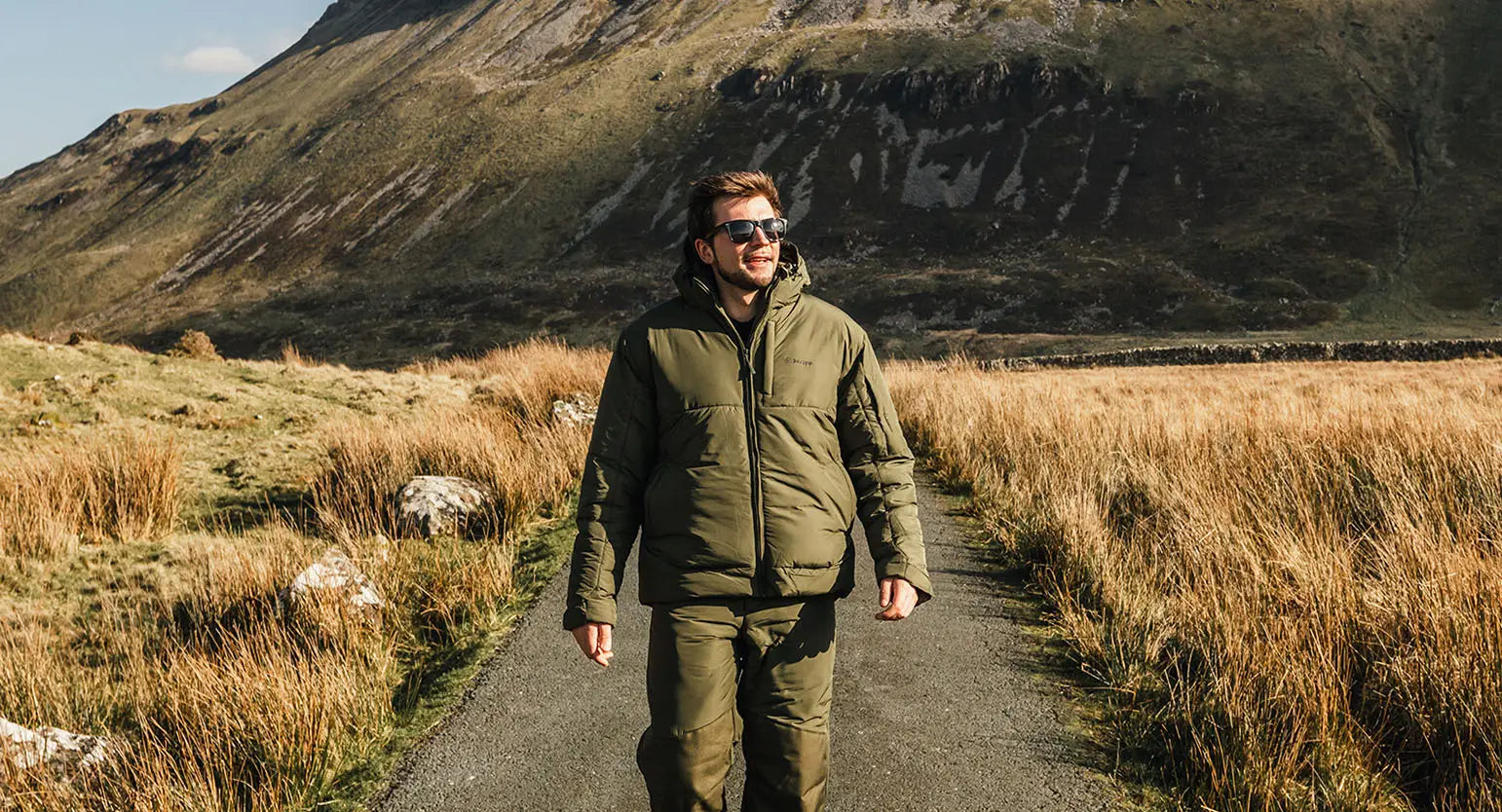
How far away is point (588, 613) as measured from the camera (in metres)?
2.42

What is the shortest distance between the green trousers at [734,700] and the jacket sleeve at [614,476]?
19 cm

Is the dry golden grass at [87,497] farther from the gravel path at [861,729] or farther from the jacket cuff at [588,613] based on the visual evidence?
the jacket cuff at [588,613]

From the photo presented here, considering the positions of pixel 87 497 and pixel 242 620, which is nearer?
pixel 242 620

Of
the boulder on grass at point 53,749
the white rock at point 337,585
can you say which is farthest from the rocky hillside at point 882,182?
the boulder on grass at point 53,749

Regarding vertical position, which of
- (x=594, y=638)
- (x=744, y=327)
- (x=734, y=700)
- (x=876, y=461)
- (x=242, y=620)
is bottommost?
(x=242, y=620)

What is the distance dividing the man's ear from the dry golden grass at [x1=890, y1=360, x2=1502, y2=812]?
8.12ft

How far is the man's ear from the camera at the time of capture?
8.34 feet

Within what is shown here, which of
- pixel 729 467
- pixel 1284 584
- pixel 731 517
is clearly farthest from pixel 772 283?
pixel 1284 584

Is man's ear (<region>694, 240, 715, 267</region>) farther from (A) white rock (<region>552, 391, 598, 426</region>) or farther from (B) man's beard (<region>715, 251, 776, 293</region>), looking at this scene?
(A) white rock (<region>552, 391, 598, 426</region>)

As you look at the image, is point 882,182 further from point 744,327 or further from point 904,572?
point 904,572

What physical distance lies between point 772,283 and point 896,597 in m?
1.00

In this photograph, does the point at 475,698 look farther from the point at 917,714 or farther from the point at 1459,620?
the point at 1459,620

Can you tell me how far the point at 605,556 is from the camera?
2463 millimetres

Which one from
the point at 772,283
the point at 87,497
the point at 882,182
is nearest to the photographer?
the point at 772,283
